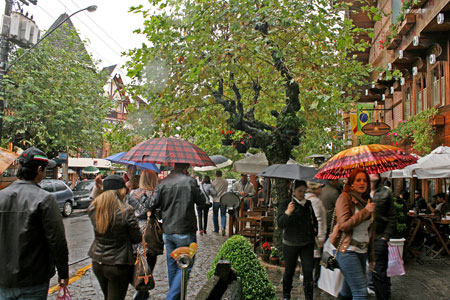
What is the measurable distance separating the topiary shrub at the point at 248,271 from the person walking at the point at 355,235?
0.91 meters

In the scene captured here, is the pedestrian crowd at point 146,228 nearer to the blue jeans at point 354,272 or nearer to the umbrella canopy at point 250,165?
the blue jeans at point 354,272

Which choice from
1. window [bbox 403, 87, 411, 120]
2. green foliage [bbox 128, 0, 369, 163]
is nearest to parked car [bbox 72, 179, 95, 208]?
green foliage [bbox 128, 0, 369, 163]

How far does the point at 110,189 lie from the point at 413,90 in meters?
15.5

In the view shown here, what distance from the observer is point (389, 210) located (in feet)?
18.9

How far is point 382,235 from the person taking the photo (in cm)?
563

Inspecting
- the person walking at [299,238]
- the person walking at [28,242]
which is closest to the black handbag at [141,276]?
the person walking at [28,242]

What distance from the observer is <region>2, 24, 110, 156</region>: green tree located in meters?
19.8

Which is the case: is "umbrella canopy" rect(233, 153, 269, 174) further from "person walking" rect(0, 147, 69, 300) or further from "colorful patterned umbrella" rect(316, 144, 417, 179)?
"person walking" rect(0, 147, 69, 300)

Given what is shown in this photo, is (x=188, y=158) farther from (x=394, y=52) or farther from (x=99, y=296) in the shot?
(x=394, y=52)


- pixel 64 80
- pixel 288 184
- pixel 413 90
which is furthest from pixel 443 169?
pixel 64 80

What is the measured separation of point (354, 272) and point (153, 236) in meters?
2.67

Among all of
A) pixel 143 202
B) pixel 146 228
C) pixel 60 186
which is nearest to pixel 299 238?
pixel 146 228

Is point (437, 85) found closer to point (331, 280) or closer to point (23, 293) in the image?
point (331, 280)

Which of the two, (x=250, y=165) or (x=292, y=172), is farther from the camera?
(x=250, y=165)
